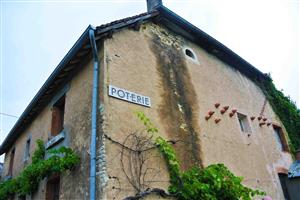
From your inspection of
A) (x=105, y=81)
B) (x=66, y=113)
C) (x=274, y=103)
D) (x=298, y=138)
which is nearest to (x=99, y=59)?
(x=105, y=81)

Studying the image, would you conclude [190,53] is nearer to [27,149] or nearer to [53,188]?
[53,188]

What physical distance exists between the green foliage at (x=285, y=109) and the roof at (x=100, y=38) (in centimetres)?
64

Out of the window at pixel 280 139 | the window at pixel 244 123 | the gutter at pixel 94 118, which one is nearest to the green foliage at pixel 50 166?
the gutter at pixel 94 118

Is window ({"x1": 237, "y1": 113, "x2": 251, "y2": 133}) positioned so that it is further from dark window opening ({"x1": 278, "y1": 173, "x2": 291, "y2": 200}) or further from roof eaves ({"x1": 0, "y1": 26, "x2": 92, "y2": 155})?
roof eaves ({"x1": 0, "y1": 26, "x2": 92, "y2": 155})

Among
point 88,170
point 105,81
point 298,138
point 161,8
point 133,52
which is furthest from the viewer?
point 298,138

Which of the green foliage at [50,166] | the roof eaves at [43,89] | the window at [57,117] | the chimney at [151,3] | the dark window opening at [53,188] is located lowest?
the dark window opening at [53,188]

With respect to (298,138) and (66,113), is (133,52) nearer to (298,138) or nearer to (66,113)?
(66,113)

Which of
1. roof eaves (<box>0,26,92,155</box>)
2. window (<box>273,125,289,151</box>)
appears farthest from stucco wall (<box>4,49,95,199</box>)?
window (<box>273,125,289,151</box>)

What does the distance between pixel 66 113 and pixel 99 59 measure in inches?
74.8

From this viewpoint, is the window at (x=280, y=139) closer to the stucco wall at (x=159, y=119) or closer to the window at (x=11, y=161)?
the stucco wall at (x=159, y=119)

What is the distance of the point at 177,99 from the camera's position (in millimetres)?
6520

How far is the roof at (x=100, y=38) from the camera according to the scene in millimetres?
5742

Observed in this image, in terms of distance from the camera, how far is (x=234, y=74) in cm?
1008

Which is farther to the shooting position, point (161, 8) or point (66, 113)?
point (161, 8)
